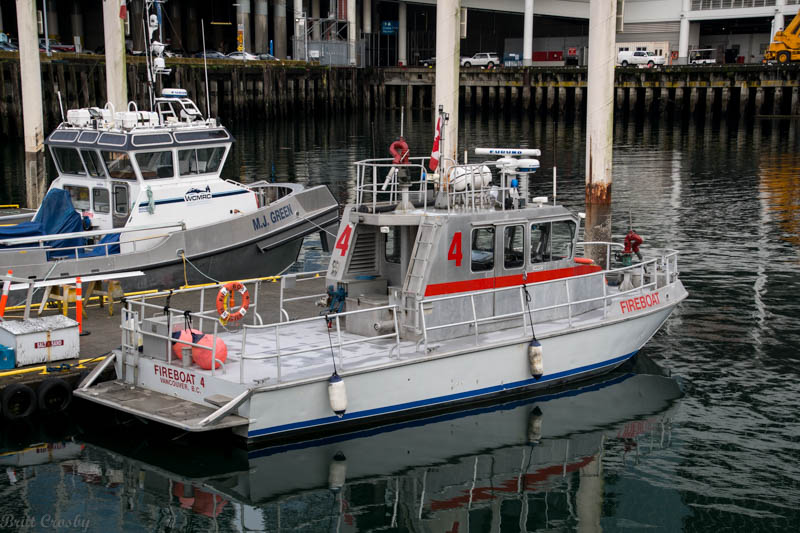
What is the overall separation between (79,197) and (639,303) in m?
12.0

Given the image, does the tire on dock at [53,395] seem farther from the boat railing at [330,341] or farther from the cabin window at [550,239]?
the cabin window at [550,239]

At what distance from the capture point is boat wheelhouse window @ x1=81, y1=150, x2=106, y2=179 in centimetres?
2067

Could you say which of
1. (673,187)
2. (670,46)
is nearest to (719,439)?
(673,187)

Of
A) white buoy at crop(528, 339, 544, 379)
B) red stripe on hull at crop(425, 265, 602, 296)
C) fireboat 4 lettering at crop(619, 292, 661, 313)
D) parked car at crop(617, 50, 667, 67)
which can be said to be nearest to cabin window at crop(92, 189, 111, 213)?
red stripe on hull at crop(425, 265, 602, 296)

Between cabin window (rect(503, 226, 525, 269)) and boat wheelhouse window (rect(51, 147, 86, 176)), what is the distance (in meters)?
10.1

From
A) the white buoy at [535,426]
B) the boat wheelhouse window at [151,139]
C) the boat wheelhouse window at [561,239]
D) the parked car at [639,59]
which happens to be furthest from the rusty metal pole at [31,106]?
the parked car at [639,59]

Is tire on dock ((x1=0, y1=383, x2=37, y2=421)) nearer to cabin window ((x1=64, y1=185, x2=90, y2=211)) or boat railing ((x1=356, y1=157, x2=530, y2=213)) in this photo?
boat railing ((x1=356, y1=157, x2=530, y2=213))

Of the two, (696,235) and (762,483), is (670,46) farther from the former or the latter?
(762,483)

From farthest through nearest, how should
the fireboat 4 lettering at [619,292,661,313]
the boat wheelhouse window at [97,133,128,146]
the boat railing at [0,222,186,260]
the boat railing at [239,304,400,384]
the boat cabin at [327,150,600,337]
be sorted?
1. the boat wheelhouse window at [97,133,128,146]
2. the boat railing at [0,222,186,260]
3. the fireboat 4 lettering at [619,292,661,313]
4. the boat cabin at [327,150,600,337]
5. the boat railing at [239,304,400,384]

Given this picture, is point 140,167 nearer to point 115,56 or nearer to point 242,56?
point 115,56

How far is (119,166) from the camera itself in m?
20.7

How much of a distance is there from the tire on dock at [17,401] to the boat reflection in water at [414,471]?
1.06 metres

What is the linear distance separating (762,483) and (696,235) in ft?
55.2

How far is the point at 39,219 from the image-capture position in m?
20.6
